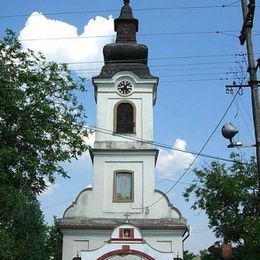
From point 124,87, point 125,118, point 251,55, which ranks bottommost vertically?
point 251,55

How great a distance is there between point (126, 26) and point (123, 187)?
9.77 meters

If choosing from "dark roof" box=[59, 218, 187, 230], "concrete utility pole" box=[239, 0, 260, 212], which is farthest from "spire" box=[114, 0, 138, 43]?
"concrete utility pole" box=[239, 0, 260, 212]

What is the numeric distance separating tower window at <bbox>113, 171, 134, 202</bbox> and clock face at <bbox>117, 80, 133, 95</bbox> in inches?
173

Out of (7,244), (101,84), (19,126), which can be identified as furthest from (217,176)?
(7,244)

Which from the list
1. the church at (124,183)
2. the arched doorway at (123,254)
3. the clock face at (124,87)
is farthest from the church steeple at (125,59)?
the arched doorway at (123,254)

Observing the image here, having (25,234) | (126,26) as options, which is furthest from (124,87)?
(25,234)

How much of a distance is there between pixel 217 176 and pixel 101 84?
8290 millimetres

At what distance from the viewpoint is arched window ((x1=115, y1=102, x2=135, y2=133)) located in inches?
→ 1094

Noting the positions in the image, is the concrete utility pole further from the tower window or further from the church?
the tower window

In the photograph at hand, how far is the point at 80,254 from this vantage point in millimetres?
24312

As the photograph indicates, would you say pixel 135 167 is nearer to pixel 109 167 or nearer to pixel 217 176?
pixel 109 167

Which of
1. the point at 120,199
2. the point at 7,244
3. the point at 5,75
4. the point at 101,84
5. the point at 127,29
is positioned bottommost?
the point at 7,244

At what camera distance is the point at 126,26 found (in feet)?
101

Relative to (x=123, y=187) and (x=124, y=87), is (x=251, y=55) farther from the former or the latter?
(x=124, y=87)
